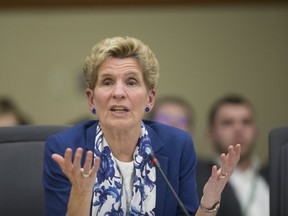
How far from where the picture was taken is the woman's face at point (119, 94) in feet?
8.31

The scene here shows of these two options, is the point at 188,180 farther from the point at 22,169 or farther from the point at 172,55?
the point at 172,55

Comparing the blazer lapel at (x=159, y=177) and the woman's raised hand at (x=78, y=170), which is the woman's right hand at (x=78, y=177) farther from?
the blazer lapel at (x=159, y=177)

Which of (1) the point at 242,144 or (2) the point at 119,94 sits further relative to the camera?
(1) the point at 242,144

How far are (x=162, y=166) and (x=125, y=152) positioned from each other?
149 millimetres

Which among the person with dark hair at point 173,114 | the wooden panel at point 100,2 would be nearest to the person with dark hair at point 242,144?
the person with dark hair at point 173,114

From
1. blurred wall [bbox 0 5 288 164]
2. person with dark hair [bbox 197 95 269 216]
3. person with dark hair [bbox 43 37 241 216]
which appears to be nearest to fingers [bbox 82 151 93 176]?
person with dark hair [bbox 43 37 241 216]

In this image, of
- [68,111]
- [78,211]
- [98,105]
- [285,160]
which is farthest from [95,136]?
[68,111]

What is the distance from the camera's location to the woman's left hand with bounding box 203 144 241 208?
8.07 feet

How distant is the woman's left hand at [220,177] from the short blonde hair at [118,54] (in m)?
0.42

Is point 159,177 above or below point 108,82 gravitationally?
→ below

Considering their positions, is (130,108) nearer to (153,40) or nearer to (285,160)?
(285,160)

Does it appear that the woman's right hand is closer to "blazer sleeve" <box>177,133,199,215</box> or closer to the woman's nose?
the woman's nose

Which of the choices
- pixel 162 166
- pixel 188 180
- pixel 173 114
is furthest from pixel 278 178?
pixel 173 114

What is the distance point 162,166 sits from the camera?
8.66ft
